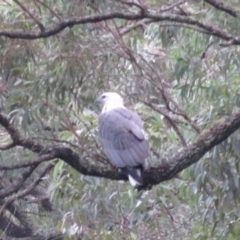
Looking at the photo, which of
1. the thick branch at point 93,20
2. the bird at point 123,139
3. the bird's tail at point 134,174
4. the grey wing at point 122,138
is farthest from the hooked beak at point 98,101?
the thick branch at point 93,20

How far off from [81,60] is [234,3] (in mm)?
1074

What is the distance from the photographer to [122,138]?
212 inches

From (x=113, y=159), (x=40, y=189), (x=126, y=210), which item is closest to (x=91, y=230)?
(x=126, y=210)

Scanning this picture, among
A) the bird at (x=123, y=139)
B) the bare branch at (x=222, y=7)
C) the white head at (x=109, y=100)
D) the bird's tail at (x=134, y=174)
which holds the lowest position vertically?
the bird's tail at (x=134, y=174)

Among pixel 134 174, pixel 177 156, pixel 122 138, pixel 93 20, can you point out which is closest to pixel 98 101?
pixel 122 138

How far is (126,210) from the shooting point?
6.40 meters

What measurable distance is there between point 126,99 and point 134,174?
74.4 inches

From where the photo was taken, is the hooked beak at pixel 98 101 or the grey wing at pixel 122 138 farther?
the hooked beak at pixel 98 101

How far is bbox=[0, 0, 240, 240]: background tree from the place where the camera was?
4.70 m

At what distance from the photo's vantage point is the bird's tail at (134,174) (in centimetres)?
466

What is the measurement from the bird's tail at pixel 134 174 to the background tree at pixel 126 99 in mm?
75

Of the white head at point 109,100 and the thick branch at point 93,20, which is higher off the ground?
the thick branch at point 93,20

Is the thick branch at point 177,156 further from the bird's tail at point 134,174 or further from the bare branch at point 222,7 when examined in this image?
the bare branch at point 222,7

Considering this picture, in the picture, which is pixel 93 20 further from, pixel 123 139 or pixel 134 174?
pixel 123 139
